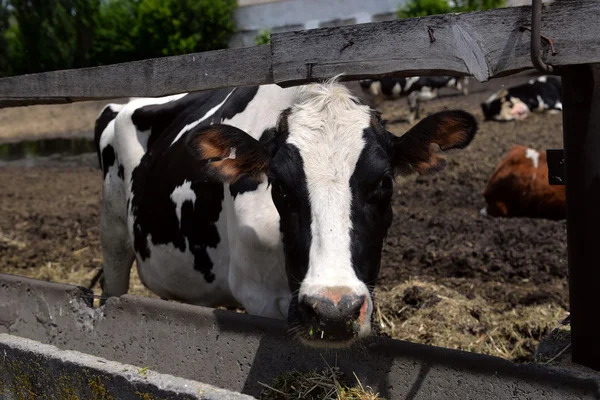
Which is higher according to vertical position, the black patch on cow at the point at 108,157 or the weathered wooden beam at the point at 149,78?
the weathered wooden beam at the point at 149,78

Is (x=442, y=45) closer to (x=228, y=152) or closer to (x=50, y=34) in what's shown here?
(x=228, y=152)

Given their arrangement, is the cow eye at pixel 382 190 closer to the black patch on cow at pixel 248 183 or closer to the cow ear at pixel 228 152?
the cow ear at pixel 228 152

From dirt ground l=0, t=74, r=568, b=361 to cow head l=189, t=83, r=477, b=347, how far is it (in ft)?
5.50

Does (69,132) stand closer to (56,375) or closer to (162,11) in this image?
(162,11)

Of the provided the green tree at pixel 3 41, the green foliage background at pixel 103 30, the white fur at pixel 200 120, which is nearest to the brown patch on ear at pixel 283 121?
the white fur at pixel 200 120

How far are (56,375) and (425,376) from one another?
61.8 inches

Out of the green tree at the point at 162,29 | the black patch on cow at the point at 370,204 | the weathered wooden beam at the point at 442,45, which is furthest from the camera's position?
the green tree at the point at 162,29

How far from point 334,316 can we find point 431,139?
3.26 feet

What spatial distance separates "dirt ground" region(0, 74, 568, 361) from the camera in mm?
4566

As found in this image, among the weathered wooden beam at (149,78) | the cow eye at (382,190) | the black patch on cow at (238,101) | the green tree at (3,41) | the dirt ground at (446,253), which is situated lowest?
the dirt ground at (446,253)

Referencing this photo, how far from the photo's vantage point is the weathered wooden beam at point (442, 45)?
7.50ft

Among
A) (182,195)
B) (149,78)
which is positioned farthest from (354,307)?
(182,195)

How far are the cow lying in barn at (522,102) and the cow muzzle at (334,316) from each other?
12.4 meters

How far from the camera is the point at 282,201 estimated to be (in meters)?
2.88
